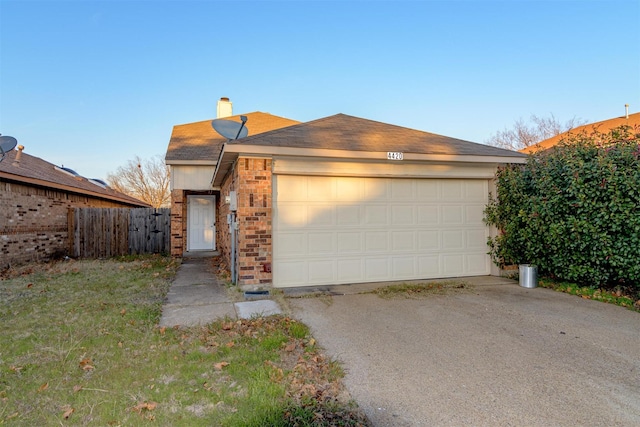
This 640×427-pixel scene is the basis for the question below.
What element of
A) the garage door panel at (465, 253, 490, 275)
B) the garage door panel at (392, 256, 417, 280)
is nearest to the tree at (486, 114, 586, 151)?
the garage door panel at (465, 253, 490, 275)

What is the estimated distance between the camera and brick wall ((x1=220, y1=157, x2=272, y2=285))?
609cm

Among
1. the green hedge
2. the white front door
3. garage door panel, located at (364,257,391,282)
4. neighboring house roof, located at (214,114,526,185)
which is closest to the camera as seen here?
the green hedge

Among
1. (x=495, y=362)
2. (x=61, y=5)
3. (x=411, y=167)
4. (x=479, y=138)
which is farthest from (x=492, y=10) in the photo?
(x=479, y=138)

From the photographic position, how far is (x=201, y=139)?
1311 cm

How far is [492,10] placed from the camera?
9000 millimetres

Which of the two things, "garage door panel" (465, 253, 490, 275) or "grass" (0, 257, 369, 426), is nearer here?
"grass" (0, 257, 369, 426)

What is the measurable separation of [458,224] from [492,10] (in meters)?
5.99

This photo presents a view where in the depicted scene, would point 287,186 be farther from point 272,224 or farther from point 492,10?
point 492,10

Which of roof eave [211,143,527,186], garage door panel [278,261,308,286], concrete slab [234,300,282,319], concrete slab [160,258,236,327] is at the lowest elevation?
concrete slab [160,258,236,327]

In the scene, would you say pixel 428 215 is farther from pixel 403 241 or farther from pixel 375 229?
pixel 375 229

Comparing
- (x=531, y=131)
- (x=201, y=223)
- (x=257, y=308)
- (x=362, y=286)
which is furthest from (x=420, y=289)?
(x=531, y=131)

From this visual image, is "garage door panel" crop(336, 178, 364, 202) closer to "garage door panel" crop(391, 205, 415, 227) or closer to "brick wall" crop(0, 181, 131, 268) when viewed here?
"garage door panel" crop(391, 205, 415, 227)

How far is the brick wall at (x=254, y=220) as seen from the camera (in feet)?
20.0

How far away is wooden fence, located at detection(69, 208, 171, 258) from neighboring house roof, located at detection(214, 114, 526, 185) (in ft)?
19.0
